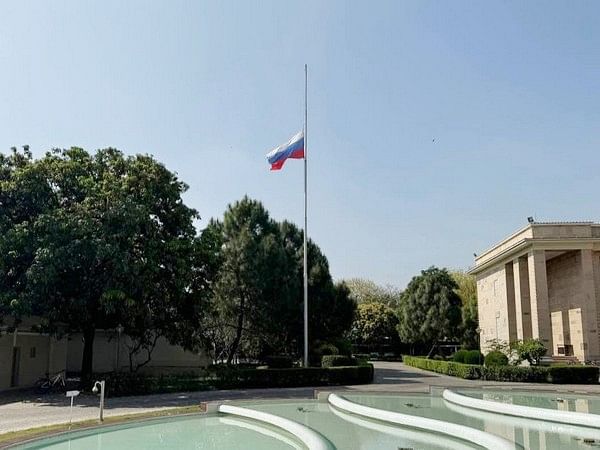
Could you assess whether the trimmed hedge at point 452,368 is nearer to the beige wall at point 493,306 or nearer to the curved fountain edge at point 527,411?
the beige wall at point 493,306

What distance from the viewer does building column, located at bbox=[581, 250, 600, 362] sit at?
31984 millimetres

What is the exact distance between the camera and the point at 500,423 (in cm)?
1396

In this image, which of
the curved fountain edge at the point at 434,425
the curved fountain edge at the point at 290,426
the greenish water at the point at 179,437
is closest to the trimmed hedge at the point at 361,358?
the curved fountain edge at the point at 434,425

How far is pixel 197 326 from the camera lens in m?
25.0

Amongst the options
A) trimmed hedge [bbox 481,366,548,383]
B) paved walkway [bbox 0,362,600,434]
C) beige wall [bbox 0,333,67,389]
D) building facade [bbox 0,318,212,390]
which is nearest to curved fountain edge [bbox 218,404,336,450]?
paved walkway [bbox 0,362,600,434]

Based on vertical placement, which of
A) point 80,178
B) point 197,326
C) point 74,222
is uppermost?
point 80,178

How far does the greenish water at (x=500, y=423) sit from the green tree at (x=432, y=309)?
26703 mm

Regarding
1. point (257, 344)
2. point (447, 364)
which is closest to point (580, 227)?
point (447, 364)

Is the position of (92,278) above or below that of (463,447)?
above

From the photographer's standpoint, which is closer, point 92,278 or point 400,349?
point 92,278

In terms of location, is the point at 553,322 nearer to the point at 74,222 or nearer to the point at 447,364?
the point at 447,364

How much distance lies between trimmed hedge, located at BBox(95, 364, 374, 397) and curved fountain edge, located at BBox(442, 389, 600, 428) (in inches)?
322

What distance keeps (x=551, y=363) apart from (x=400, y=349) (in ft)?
102

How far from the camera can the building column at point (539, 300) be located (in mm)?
32500
